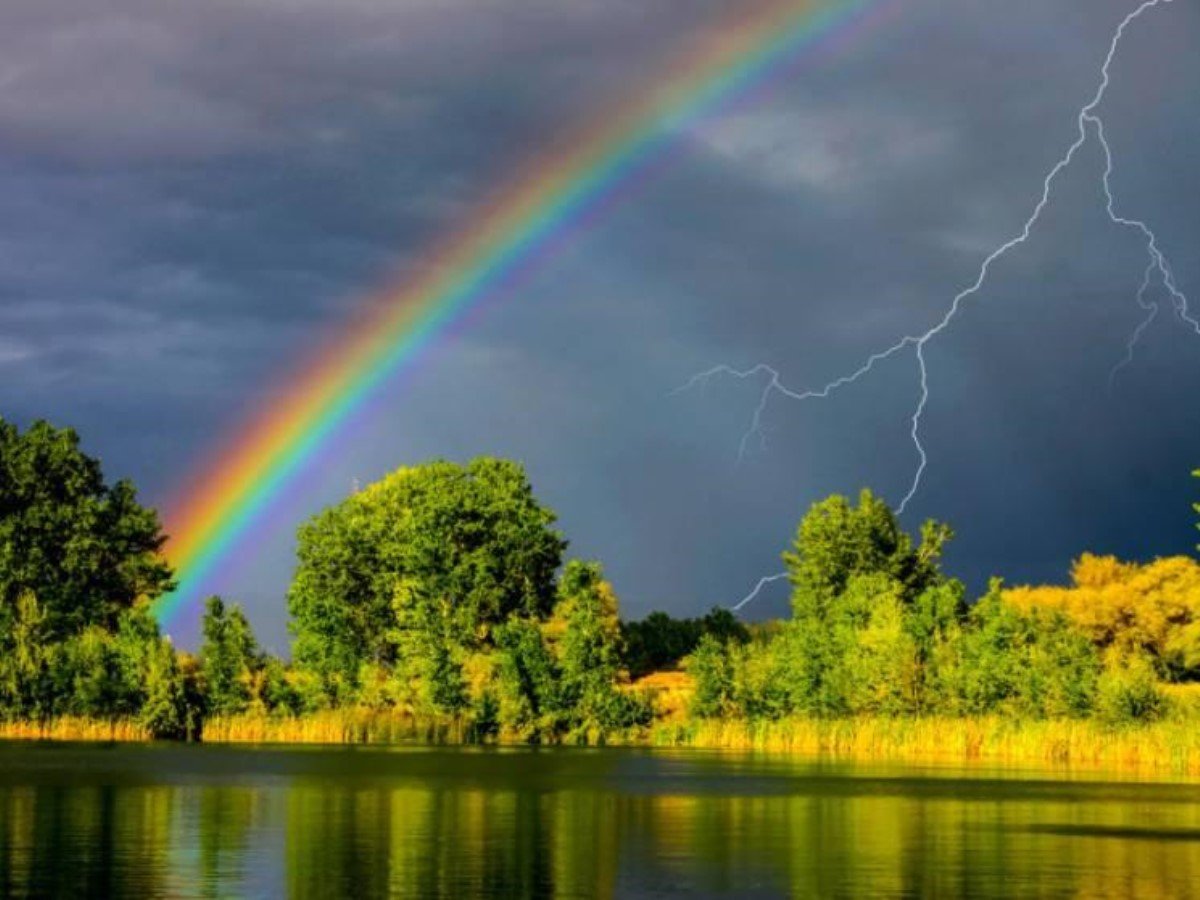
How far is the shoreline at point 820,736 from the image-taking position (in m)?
81.1

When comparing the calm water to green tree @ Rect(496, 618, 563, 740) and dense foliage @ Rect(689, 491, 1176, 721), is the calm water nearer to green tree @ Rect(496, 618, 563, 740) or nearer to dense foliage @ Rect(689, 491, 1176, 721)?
dense foliage @ Rect(689, 491, 1176, 721)

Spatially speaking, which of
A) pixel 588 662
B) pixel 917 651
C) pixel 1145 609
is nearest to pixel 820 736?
pixel 917 651

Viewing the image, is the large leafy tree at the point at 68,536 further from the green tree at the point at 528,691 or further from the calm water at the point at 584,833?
the calm water at the point at 584,833

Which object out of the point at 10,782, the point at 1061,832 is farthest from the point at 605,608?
the point at 1061,832

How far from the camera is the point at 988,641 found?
313ft

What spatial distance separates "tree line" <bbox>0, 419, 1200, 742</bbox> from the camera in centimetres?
10000

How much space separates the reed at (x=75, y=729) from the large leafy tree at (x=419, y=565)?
14.2 m

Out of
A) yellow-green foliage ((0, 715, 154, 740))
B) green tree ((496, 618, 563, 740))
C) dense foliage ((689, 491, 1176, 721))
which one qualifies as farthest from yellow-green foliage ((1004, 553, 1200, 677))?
yellow-green foliage ((0, 715, 154, 740))

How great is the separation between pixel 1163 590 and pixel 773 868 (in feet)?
345

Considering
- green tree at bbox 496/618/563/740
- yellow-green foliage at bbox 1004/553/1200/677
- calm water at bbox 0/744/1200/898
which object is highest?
yellow-green foliage at bbox 1004/553/1200/677

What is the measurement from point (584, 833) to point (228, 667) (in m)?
79.3

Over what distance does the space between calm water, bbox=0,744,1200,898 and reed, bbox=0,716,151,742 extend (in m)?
39.8

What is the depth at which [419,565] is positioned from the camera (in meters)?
125

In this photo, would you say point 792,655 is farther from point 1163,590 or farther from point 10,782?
point 10,782
